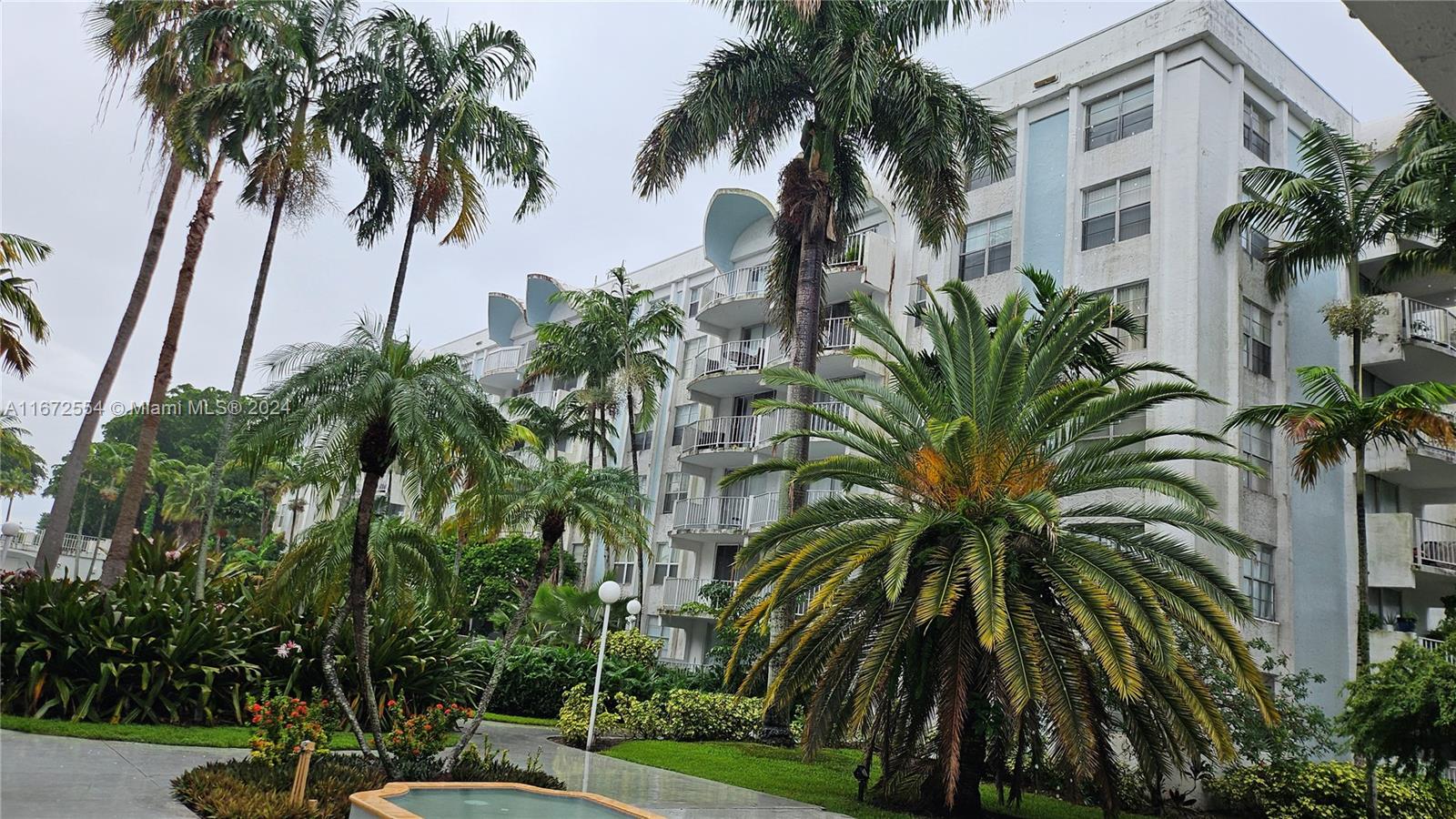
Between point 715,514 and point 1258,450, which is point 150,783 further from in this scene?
point 1258,450

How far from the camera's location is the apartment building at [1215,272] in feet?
72.8

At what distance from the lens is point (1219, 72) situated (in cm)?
2347

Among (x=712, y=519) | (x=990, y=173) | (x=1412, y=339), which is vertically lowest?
(x=712, y=519)

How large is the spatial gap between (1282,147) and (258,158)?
917 inches

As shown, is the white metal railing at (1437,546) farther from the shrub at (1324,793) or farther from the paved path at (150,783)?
the paved path at (150,783)

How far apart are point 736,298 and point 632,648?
11900mm

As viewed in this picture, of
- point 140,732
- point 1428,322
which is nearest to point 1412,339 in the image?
point 1428,322

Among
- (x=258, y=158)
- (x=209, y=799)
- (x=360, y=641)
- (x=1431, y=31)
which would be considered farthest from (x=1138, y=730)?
(x=258, y=158)

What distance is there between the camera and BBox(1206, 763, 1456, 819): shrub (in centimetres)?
1703

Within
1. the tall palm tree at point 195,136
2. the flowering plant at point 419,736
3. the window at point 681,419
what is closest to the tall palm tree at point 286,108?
the tall palm tree at point 195,136

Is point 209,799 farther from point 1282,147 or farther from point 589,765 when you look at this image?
point 1282,147

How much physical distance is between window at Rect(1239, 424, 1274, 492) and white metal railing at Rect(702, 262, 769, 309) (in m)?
15.4

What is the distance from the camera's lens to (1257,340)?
23.3 m

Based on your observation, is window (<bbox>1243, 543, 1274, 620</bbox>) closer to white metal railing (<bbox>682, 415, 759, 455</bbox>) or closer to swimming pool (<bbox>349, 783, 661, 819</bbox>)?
white metal railing (<bbox>682, 415, 759, 455</bbox>)
